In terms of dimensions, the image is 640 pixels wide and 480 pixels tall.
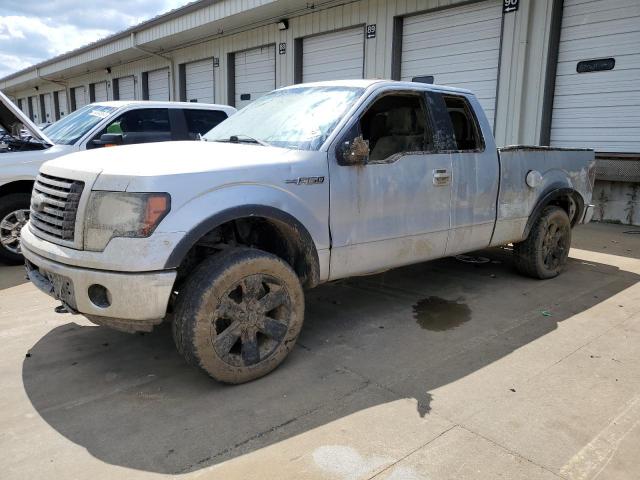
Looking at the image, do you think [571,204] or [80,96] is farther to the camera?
[80,96]

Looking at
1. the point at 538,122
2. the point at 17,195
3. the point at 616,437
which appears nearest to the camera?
the point at 616,437

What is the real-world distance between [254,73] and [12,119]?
403 inches

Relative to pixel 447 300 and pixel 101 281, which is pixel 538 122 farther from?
pixel 101 281

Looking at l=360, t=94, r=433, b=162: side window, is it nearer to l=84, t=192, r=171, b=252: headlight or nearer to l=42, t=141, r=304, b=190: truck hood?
l=42, t=141, r=304, b=190: truck hood

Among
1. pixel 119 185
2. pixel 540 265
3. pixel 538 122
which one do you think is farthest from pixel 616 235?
pixel 119 185

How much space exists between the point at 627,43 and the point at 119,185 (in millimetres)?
8848

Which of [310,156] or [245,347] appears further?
[310,156]

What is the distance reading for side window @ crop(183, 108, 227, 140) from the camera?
7.88m

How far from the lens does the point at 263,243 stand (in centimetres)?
379

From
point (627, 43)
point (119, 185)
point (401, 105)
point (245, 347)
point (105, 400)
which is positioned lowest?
point (105, 400)

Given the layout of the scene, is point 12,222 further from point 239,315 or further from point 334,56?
point 334,56

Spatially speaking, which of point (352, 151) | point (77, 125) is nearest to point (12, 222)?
point (77, 125)

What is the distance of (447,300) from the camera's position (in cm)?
503

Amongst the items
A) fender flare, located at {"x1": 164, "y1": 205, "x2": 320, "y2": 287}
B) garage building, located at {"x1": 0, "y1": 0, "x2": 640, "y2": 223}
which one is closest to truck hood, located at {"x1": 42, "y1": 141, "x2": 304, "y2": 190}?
fender flare, located at {"x1": 164, "y1": 205, "x2": 320, "y2": 287}
